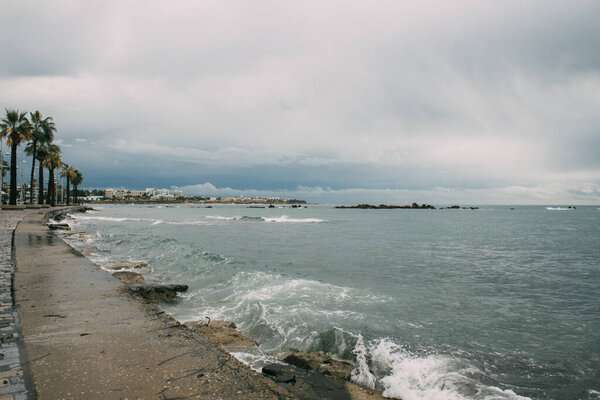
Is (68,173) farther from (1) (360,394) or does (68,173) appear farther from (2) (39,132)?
(1) (360,394)

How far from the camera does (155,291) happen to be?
8766mm

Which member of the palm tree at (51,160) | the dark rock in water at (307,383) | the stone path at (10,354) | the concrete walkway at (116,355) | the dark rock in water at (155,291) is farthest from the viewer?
the palm tree at (51,160)

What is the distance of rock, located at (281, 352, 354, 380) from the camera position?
5031mm

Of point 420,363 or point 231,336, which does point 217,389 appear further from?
point 420,363

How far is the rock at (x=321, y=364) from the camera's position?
198 inches

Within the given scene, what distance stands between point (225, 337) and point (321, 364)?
194 centimetres

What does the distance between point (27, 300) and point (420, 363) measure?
701 cm

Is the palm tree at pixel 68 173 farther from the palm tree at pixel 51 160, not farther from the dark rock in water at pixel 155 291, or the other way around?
the dark rock in water at pixel 155 291

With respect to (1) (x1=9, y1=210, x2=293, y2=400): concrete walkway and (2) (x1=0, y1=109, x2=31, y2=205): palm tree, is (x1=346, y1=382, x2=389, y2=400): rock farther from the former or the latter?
(2) (x1=0, y1=109, x2=31, y2=205): palm tree

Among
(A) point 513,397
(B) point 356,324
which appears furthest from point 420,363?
(B) point 356,324

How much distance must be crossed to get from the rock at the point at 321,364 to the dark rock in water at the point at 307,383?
611mm

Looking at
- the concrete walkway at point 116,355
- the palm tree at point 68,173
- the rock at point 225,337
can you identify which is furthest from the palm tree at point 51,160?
the rock at point 225,337

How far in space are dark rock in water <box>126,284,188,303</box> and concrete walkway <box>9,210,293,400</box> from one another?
801 mm

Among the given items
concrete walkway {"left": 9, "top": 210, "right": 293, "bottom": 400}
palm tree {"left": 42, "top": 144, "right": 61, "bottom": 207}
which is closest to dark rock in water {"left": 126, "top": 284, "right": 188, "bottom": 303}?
concrete walkway {"left": 9, "top": 210, "right": 293, "bottom": 400}
